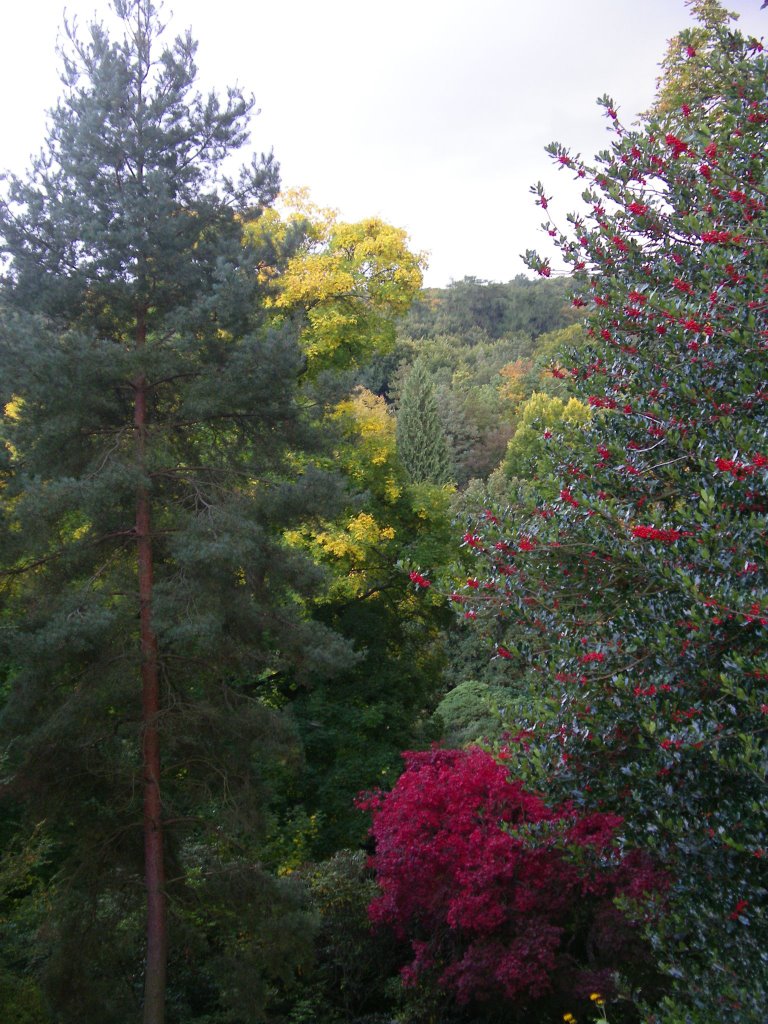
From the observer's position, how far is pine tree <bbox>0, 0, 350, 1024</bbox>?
26.7 ft

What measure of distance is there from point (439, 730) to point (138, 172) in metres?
9.51

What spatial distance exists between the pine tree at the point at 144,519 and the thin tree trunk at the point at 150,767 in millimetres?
25

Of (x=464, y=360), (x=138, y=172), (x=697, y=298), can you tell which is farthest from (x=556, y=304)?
(x=697, y=298)

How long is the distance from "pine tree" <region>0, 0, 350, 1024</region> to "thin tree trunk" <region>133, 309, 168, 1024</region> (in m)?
0.03

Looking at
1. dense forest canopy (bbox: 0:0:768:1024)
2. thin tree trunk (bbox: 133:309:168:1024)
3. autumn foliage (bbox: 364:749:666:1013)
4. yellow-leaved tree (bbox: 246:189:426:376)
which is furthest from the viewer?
yellow-leaved tree (bbox: 246:189:426:376)

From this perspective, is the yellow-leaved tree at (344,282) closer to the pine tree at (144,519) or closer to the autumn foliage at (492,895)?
the pine tree at (144,519)

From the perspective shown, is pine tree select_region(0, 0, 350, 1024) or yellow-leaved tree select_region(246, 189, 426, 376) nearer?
pine tree select_region(0, 0, 350, 1024)

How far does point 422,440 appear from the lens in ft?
107

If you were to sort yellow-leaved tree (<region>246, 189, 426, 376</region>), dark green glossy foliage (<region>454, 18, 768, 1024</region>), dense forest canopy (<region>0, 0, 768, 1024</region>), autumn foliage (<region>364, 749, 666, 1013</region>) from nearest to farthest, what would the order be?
dark green glossy foliage (<region>454, 18, 768, 1024</region>)
dense forest canopy (<region>0, 0, 768, 1024</region>)
autumn foliage (<region>364, 749, 666, 1013</region>)
yellow-leaved tree (<region>246, 189, 426, 376</region>)

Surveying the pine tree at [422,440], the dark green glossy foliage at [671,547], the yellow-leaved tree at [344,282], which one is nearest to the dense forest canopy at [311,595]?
the dark green glossy foliage at [671,547]

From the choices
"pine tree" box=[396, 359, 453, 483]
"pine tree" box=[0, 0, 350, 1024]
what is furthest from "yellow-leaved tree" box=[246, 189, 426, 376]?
"pine tree" box=[396, 359, 453, 483]

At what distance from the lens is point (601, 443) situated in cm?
480

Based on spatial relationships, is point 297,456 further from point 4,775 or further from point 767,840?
point 767,840

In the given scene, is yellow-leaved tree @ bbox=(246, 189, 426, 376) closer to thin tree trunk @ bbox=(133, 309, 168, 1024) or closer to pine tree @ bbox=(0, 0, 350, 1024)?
pine tree @ bbox=(0, 0, 350, 1024)
